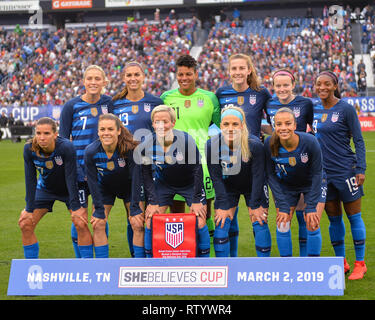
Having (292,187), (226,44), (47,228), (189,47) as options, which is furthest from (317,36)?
(292,187)

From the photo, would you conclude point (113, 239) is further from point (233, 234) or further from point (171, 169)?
point (171, 169)

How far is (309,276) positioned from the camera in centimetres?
504

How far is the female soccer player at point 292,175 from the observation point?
5.64 meters

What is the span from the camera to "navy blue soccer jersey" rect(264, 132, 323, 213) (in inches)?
223

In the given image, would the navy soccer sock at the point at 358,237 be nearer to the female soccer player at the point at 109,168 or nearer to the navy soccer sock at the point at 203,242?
the navy soccer sock at the point at 203,242

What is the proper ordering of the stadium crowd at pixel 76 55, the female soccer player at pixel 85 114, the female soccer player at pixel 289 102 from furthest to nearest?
the stadium crowd at pixel 76 55
the female soccer player at pixel 85 114
the female soccer player at pixel 289 102


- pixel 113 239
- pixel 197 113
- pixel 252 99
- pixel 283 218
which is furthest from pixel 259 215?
pixel 113 239

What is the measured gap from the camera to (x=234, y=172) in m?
5.87

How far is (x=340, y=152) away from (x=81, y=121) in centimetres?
267

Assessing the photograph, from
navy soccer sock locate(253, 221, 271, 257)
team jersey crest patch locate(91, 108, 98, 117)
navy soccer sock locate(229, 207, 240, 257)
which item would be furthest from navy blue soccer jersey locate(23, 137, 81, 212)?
navy soccer sock locate(253, 221, 271, 257)

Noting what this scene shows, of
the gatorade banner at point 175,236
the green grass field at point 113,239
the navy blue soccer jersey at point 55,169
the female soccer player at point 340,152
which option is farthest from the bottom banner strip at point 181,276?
the female soccer player at point 340,152

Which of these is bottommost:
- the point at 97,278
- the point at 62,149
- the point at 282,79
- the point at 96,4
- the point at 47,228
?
the point at 47,228

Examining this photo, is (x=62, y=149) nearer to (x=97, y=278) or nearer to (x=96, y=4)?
(x=97, y=278)
